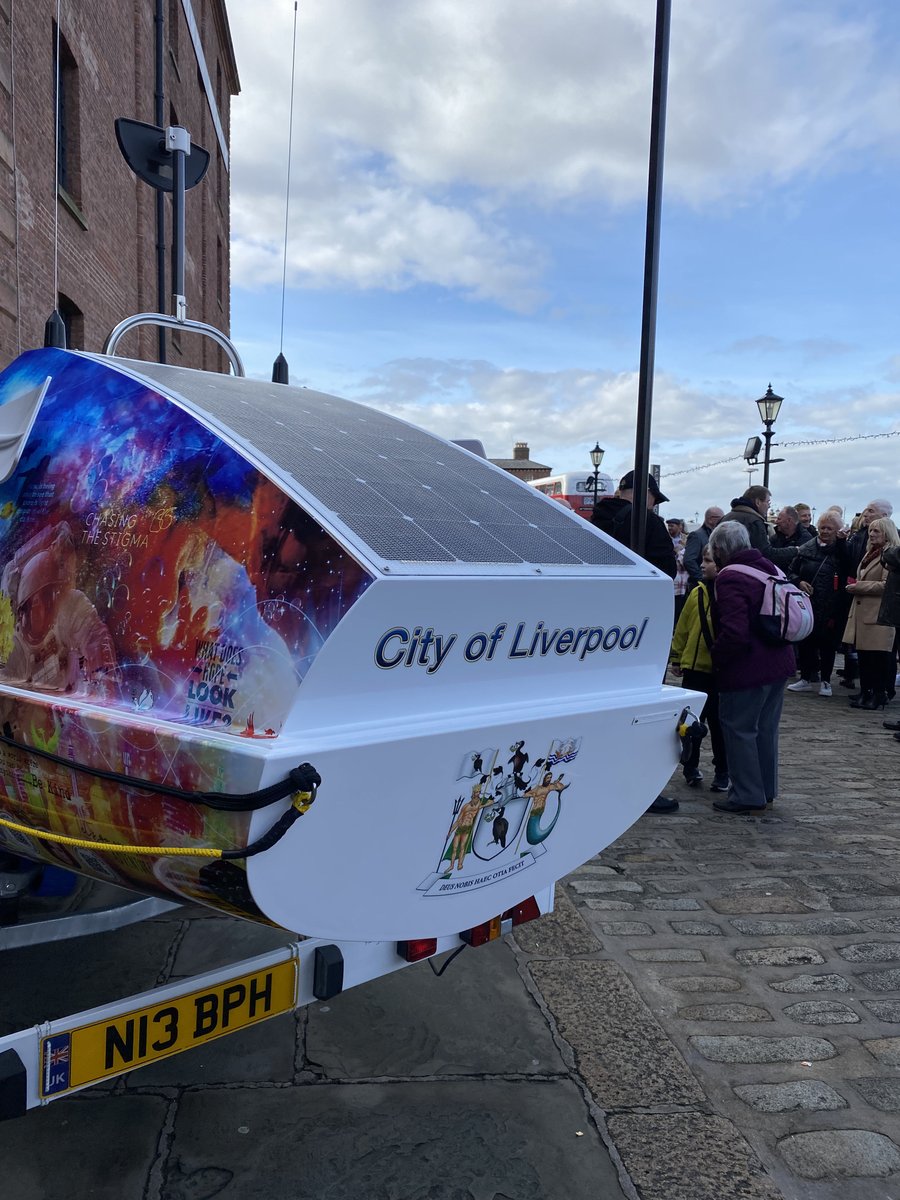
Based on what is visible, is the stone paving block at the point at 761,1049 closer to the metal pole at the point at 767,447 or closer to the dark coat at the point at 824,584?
the dark coat at the point at 824,584

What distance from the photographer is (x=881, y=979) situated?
12.3 feet

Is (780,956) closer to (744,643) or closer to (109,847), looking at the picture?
(744,643)

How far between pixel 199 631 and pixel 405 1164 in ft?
5.15

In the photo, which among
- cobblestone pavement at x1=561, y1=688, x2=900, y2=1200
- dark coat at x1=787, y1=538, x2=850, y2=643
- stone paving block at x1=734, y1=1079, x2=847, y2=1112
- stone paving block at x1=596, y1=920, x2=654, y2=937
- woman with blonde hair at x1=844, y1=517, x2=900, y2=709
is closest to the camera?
cobblestone pavement at x1=561, y1=688, x2=900, y2=1200

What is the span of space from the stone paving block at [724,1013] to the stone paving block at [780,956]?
0.39 m

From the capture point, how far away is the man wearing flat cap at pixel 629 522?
6102mm

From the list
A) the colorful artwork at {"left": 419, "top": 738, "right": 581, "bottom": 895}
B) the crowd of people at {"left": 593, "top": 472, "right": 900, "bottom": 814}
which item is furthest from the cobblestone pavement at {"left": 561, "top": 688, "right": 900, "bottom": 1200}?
the colorful artwork at {"left": 419, "top": 738, "right": 581, "bottom": 895}

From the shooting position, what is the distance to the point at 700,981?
3699 mm

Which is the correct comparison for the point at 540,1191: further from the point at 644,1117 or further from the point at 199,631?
the point at 199,631

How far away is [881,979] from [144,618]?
3.23m

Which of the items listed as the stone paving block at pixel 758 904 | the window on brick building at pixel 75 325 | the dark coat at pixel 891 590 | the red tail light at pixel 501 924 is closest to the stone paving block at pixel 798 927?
the stone paving block at pixel 758 904

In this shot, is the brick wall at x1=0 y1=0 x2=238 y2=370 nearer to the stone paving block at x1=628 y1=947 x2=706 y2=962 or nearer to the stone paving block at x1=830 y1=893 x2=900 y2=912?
the stone paving block at x1=628 y1=947 x2=706 y2=962

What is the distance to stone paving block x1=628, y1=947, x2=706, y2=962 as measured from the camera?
3889 millimetres

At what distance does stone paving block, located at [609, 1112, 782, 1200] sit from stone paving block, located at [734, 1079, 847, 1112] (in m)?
0.18
